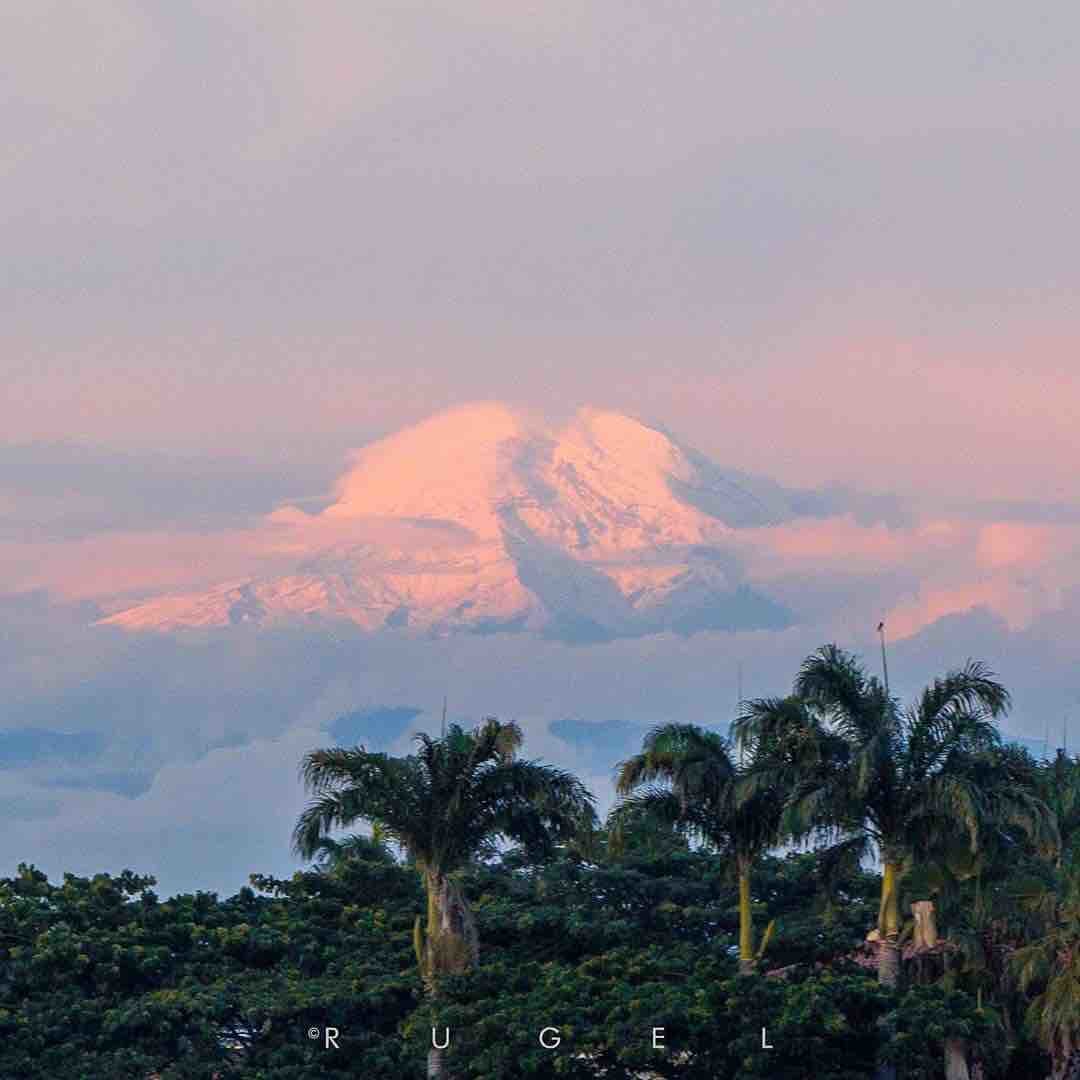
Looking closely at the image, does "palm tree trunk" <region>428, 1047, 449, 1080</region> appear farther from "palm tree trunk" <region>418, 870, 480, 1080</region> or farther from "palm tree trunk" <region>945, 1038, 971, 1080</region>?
"palm tree trunk" <region>945, 1038, 971, 1080</region>

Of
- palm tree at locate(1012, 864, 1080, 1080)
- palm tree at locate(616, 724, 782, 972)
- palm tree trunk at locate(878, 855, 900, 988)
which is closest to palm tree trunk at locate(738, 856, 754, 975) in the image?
palm tree at locate(616, 724, 782, 972)

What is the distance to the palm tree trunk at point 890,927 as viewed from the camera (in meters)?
46.0

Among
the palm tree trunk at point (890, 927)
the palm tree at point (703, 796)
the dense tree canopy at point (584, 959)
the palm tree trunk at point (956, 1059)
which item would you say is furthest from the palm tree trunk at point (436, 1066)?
the palm tree trunk at point (956, 1059)

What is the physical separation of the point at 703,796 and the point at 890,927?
4.48 m

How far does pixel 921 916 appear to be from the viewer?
4731 centimetres

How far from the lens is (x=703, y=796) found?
47.4 m

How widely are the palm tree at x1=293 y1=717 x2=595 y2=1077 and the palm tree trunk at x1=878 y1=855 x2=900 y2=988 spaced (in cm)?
599

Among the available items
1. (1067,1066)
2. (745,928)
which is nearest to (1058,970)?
(1067,1066)

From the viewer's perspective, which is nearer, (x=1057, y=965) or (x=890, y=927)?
(x=1057, y=965)

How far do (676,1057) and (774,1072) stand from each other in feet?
6.17

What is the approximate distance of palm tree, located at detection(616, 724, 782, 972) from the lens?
47156 millimetres

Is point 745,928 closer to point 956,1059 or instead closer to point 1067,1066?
point 956,1059

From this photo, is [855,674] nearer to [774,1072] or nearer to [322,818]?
[774,1072]

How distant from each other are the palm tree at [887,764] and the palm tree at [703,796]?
903mm
